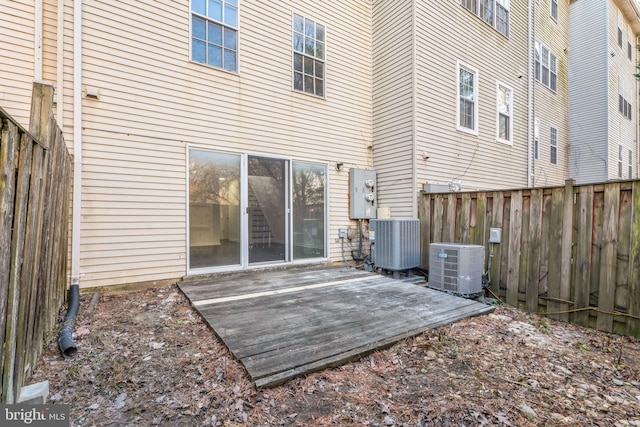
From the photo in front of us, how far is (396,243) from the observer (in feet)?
17.1

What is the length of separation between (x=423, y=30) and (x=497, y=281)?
5236 mm

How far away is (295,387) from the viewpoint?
2.06 m

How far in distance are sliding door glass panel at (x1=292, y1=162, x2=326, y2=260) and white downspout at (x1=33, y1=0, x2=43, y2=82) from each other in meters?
3.84

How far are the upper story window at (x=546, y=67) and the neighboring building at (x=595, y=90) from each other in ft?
5.53

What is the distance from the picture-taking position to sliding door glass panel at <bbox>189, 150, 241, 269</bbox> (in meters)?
4.80

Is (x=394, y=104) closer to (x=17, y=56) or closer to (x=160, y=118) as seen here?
(x=160, y=118)

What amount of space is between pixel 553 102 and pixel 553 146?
148cm

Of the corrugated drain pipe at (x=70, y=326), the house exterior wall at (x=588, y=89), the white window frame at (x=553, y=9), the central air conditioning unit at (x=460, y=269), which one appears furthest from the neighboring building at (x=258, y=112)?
the house exterior wall at (x=588, y=89)

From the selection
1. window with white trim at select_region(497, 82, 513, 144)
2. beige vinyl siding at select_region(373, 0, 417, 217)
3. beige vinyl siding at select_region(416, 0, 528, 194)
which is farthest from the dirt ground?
window with white trim at select_region(497, 82, 513, 144)

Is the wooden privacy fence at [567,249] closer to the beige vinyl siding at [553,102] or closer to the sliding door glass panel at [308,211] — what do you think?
the sliding door glass panel at [308,211]

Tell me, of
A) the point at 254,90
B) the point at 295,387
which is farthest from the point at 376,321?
the point at 254,90

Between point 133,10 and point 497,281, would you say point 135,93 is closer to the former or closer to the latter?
point 133,10

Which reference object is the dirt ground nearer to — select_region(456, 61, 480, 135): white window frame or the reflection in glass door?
the reflection in glass door

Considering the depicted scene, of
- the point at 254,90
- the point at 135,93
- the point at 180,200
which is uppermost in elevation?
the point at 254,90
